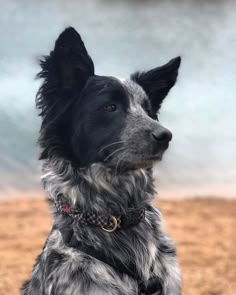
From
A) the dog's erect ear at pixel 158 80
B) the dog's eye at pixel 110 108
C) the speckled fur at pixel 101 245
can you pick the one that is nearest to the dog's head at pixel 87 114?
the dog's eye at pixel 110 108

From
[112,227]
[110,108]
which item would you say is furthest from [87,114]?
[112,227]

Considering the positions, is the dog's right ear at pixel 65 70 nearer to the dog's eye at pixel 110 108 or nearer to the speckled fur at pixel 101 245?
the dog's eye at pixel 110 108

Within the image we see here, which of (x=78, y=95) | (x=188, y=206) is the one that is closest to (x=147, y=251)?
(x=78, y=95)

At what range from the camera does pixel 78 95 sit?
289 inches

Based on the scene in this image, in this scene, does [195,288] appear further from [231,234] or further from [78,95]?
[231,234]

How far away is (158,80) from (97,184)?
160cm

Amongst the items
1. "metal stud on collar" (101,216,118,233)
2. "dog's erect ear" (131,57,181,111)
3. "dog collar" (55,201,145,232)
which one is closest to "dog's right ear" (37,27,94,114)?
"dog's erect ear" (131,57,181,111)

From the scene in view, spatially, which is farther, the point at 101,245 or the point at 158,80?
the point at 158,80

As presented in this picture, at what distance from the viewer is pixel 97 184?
7164 mm

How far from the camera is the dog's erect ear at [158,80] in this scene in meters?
7.86

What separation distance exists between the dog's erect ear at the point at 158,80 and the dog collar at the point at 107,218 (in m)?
1.58

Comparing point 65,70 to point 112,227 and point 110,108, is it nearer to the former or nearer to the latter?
point 110,108

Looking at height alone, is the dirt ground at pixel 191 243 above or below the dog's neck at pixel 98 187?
below

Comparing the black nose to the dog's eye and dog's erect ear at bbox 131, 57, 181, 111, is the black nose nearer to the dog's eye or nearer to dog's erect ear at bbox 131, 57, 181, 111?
the dog's eye
